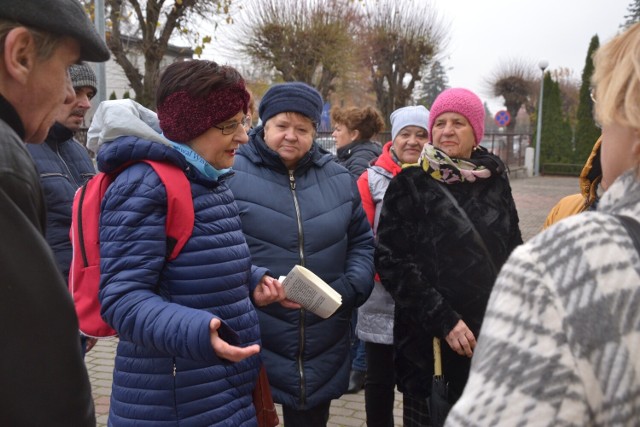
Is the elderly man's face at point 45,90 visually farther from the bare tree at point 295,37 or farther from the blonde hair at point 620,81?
the bare tree at point 295,37

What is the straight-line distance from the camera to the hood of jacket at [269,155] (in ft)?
9.49

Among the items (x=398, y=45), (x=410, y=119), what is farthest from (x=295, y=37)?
(x=410, y=119)

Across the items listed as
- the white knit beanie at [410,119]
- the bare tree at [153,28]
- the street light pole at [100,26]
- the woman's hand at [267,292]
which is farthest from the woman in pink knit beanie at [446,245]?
the bare tree at [153,28]

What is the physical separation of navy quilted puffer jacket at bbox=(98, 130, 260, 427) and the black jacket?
66 cm

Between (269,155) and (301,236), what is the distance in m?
0.41

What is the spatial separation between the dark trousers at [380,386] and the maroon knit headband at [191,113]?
1889 mm

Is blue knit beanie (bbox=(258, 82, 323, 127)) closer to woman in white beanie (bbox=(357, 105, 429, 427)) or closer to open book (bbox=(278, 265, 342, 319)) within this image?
open book (bbox=(278, 265, 342, 319))

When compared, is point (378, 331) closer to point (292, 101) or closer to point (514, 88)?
point (292, 101)

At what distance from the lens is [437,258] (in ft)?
9.25

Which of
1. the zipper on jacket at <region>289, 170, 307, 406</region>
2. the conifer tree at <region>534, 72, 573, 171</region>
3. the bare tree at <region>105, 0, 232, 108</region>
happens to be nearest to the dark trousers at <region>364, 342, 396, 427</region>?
the zipper on jacket at <region>289, 170, 307, 406</region>

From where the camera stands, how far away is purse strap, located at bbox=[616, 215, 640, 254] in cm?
99

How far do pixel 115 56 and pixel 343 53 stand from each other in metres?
10.4

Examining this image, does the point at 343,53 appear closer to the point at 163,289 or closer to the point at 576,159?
the point at 576,159

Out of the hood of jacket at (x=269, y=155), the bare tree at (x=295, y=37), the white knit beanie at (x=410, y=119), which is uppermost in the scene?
the bare tree at (x=295, y=37)
